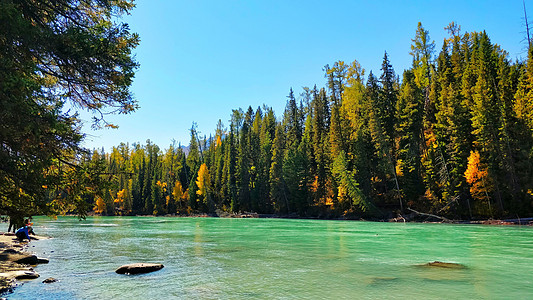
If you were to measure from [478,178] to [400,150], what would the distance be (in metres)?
11.8

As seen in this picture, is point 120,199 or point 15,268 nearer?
point 15,268

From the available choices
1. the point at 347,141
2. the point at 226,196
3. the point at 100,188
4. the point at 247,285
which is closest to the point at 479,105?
the point at 347,141

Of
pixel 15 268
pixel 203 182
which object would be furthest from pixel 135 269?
pixel 203 182

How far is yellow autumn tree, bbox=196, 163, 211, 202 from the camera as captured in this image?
77931 millimetres

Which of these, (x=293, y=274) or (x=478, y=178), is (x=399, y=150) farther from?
(x=293, y=274)

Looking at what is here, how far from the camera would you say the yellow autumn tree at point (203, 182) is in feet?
256

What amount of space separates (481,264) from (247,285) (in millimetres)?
9448

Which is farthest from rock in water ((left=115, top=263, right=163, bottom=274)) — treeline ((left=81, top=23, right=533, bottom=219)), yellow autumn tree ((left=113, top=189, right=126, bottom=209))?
yellow autumn tree ((left=113, top=189, right=126, bottom=209))

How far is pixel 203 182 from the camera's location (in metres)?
79.0

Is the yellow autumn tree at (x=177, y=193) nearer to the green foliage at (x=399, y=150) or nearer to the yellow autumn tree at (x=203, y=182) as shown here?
the green foliage at (x=399, y=150)

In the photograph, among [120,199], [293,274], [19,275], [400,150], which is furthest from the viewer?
[120,199]

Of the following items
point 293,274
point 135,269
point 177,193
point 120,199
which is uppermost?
point 177,193

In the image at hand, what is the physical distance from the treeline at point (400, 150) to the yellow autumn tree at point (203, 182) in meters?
0.32

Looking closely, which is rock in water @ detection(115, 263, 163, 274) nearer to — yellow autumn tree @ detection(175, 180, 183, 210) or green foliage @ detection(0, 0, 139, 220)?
green foliage @ detection(0, 0, 139, 220)
